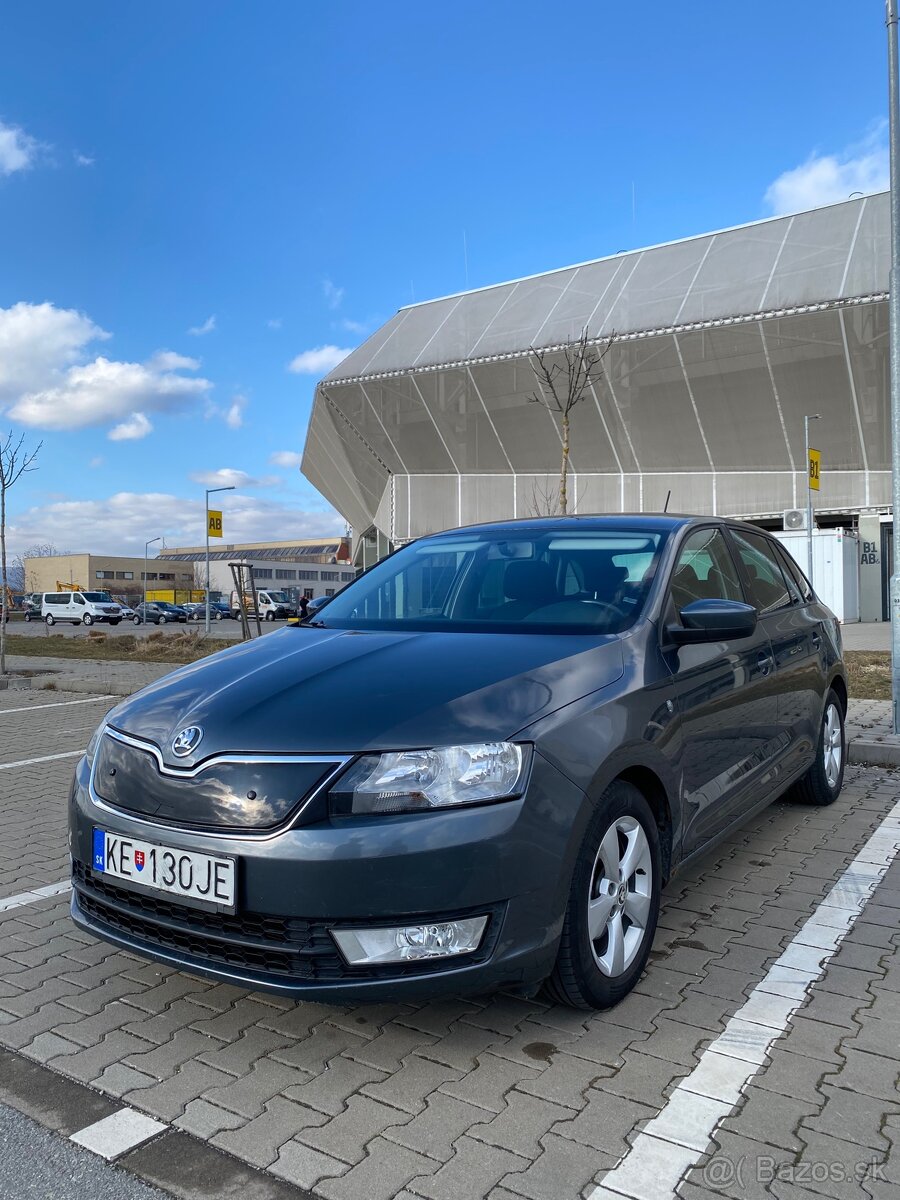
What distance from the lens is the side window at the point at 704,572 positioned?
3643mm

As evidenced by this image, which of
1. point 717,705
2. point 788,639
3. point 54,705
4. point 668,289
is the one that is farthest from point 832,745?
point 668,289

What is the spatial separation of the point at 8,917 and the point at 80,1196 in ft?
6.79

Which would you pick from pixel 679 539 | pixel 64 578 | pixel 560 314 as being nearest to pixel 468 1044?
pixel 679 539

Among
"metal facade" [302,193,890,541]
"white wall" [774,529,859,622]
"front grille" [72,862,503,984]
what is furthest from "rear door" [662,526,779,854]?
"metal facade" [302,193,890,541]

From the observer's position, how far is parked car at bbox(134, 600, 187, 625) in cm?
5257

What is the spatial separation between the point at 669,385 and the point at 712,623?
999 inches

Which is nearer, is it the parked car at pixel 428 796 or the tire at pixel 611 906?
the parked car at pixel 428 796

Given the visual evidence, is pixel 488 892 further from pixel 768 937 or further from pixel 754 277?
pixel 754 277

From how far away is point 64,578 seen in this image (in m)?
107

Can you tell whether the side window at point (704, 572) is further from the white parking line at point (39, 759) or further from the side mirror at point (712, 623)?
the white parking line at point (39, 759)

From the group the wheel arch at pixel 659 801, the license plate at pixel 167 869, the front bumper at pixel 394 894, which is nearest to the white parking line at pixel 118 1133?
the front bumper at pixel 394 894

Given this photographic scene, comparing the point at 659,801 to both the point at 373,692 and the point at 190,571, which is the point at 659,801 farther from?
the point at 190,571

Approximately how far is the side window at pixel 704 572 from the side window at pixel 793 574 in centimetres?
106

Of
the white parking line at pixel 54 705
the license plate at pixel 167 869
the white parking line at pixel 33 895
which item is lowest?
the white parking line at pixel 54 705
